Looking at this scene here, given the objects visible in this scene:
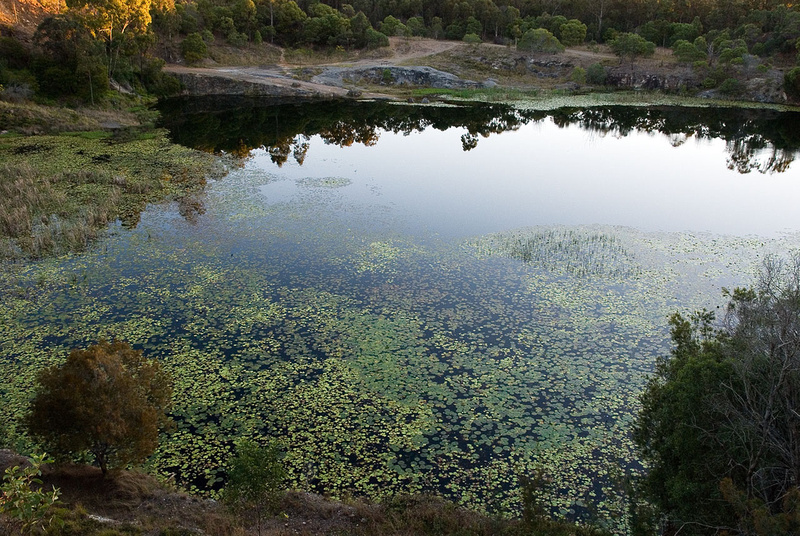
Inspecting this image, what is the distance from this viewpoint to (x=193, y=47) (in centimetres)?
6806

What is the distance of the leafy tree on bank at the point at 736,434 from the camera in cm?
712

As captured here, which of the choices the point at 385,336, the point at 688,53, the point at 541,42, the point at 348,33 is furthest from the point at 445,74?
the point at 385,336

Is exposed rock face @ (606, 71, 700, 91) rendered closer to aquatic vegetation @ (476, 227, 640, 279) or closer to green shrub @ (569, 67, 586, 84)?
green shrub @ (569, 67, 586, 84)

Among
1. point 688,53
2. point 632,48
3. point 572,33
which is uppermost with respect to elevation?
point 572,33

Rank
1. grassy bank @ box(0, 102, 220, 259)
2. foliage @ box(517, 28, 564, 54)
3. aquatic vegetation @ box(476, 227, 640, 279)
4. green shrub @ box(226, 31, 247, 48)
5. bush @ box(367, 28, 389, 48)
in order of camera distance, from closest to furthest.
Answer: aquatic vegetation @ box(476, 227, 640, 279), grassy bank @ box(0, 102, 220, 259), green shrub @ box(226, 31, 247, 48), foliage @ box(517, 28, 564, 54), bush @ box(367, 28, 389, 48)

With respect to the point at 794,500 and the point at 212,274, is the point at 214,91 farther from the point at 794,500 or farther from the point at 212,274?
the point at 794,500

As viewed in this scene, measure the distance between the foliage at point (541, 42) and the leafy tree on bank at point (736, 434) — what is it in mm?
76262

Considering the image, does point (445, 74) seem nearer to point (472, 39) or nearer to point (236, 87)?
point (472, 39)

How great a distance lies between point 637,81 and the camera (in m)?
72.1

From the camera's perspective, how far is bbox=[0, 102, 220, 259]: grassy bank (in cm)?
2119

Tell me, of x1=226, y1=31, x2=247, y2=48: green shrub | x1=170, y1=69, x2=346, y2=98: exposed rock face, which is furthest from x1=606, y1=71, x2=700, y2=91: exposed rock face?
x1=226, y1=31, x2=247, y2=48: green shrub

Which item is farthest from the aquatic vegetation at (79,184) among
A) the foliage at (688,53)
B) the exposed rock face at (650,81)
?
the foliage at (688,53)

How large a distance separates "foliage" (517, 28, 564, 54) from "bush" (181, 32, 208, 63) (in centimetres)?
4286

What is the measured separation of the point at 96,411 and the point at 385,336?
24.9 feet
